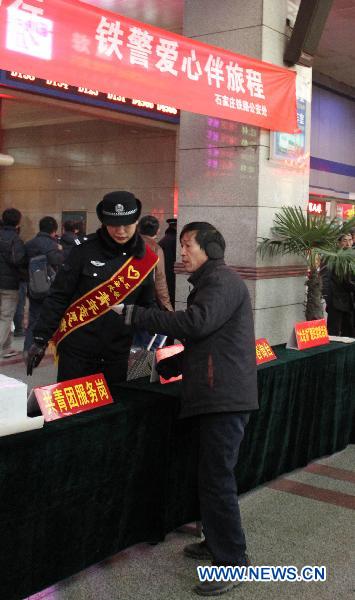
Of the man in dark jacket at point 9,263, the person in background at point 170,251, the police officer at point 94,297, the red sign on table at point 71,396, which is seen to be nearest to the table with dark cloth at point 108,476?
the red sign on table at point 71,396

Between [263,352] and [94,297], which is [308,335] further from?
[94,297]

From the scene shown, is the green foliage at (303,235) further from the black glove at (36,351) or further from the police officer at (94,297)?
the black glove at (36,351)

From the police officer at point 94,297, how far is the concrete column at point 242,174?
2486 mm

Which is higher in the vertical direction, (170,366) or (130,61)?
(130,61)

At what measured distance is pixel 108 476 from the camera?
2.74 m

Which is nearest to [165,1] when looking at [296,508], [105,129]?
[105,129]

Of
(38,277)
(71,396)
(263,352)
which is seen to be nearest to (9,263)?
(38,277)

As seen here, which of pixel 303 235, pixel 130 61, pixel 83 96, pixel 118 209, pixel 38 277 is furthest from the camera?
pixel 83 96

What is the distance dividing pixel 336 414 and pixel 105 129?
9.81 meters

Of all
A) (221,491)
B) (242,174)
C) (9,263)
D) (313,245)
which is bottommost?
(221,491)

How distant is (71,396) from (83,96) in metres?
6.33

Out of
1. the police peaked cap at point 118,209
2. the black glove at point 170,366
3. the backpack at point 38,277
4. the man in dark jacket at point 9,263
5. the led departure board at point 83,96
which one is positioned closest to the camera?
the police peaked cap at point 118,209

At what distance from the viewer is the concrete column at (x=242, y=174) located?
5.54 metres

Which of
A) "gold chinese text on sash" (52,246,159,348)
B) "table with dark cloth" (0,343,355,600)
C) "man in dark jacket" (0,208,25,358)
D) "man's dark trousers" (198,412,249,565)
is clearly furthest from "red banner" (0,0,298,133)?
"man in dark jacket" (0,208,25,358)
